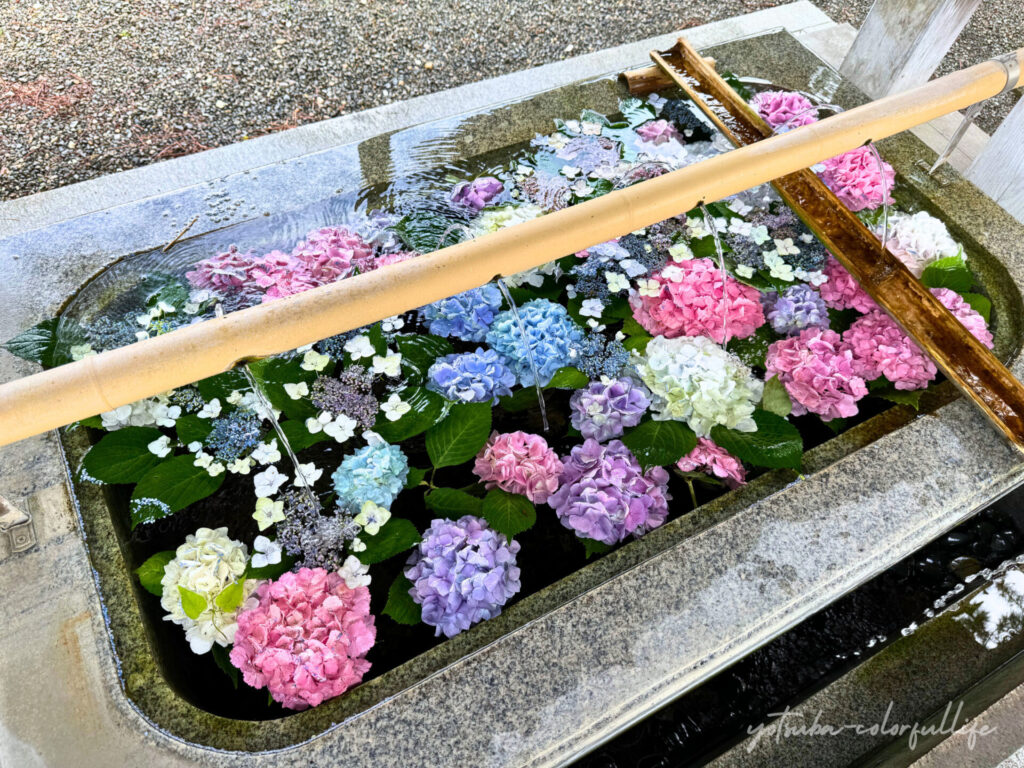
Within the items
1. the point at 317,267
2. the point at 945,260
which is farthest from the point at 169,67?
the point at 945,260

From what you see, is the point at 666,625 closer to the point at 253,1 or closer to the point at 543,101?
the point at 543,101

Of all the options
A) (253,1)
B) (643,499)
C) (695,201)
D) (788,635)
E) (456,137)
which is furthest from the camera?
(253,1)

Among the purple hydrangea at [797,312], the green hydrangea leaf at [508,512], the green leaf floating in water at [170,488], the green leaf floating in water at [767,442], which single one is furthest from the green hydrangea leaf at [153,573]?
the purple hydrangea at [797,312]

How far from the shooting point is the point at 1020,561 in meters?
1.94

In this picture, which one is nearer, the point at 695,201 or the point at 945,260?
the point at 695,201

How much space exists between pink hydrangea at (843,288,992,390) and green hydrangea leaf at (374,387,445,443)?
48.0 inches

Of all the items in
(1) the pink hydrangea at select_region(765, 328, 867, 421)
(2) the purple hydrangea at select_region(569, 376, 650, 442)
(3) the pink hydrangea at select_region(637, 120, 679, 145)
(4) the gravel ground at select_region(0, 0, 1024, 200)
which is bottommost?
(4) the gravel ground at select_region(0, 0, 1024, 200)

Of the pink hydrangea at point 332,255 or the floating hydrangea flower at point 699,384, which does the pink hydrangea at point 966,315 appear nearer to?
the floating hydrangea flower at point 699,384

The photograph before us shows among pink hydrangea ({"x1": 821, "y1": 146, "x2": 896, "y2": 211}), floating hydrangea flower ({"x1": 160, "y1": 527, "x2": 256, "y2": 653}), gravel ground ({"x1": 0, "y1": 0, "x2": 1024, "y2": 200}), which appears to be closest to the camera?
floating hydrangea flower ({"x1": 160, "y1": 527, "x2": 256, "y2": 653})

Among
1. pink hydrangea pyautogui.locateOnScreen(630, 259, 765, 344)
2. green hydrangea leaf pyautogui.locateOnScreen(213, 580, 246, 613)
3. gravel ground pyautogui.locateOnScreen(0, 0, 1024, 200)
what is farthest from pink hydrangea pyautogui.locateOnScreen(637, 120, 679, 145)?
green hydrangea leaf pyautogui.locateOnScreen(213, 580, 246, 613)

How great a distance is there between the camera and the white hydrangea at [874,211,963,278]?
2076mm

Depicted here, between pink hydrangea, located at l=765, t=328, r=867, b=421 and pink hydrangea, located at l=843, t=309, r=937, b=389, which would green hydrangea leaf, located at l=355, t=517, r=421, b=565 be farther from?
pink hydrangea, located at l=843, t=309, r=937, b=389

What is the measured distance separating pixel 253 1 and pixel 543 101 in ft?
9.54

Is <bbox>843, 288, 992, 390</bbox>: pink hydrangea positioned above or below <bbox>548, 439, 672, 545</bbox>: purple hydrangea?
above
